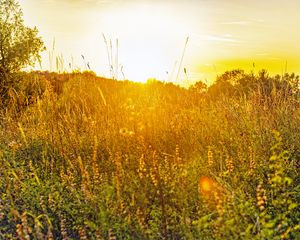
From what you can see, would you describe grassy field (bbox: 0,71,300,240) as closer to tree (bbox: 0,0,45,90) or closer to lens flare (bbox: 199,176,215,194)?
lens flare (bbox: 199,176,215,194)

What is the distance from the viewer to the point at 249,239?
11.5ft

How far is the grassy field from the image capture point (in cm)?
412

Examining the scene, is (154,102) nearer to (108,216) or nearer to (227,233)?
(108,216)

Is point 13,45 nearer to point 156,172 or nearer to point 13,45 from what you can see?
point 13,45

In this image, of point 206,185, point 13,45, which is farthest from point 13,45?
point 206,185

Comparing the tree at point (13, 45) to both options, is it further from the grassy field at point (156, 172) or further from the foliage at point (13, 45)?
the grassy field at point (156, 172)

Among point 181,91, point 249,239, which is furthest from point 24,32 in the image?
point 249,239

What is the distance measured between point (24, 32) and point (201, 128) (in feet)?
59.0

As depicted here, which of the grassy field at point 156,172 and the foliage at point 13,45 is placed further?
the foliage at point 13,45

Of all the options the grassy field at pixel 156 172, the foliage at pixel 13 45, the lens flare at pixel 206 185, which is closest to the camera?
the grassy field at pixel 156 172

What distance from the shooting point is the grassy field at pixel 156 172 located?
4.12 meters

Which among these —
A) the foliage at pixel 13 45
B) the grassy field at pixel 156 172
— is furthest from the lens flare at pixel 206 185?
the foliage at pixel 13 45

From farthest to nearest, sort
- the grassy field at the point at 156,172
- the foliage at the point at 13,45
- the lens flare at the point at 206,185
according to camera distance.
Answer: the foliage at the point at 13,45 < the lens flare at the point at 206,185 < the grassy field at the point at 156,172

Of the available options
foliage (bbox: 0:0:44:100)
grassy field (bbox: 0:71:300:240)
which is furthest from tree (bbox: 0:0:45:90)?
grassy field (bbox: 0:71:300:240)
